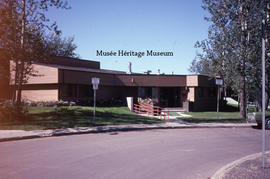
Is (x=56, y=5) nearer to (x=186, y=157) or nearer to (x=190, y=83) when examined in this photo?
(x=186, y=157)

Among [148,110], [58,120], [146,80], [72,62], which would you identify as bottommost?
[58,120]

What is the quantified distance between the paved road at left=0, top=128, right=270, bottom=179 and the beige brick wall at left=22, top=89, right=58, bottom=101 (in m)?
14.3

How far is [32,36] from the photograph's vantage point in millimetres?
17094

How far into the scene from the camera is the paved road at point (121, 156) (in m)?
6.14

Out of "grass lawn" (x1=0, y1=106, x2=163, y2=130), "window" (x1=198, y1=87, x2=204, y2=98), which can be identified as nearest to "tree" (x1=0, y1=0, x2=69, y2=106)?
"grass lawn" (x1=0, y1=106, x2=163, y2=130)

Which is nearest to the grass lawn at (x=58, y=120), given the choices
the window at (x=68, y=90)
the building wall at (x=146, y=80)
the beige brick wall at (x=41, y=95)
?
the window at (x=68, y=90)

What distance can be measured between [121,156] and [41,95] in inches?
790

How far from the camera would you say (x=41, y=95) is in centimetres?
2561

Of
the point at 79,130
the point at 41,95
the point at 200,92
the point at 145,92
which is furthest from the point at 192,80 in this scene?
the point at 79,130

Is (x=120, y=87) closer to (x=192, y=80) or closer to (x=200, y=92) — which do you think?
(x=192, y=80)

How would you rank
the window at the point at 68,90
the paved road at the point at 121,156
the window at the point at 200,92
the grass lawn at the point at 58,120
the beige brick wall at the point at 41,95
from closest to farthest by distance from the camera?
the paved road at the point at 121,156
the grass lawn at the point at 58,120
the window at the point at 68,90
the beige brick wall at the point at 41,95
the window at the point at 200,92

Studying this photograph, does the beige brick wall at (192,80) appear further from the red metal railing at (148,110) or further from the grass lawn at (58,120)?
the grass lawn at (58,120)

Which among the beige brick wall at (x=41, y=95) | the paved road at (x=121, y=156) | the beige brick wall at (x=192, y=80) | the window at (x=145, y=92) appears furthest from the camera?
the window at (x=145, y=92)

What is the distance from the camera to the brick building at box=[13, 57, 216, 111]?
24141 mm
